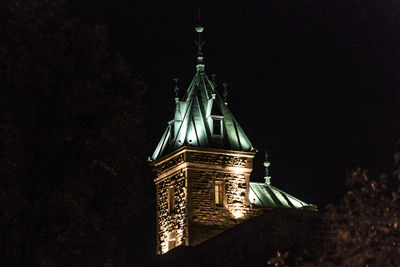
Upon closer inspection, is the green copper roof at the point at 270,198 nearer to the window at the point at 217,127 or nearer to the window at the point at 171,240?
the window at the point at 217,127

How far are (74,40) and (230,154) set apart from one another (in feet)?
81.7

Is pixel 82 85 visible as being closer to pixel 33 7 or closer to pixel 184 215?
pixel 33 7

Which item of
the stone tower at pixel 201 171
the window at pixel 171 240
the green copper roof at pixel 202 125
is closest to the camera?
the stone tower at pixel 201 171

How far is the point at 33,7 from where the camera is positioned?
24.2 metres

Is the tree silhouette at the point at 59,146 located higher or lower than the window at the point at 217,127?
lower

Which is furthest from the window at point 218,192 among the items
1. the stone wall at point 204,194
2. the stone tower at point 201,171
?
the stone wall at point 204,194

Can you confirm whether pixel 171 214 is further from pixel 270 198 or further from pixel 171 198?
pixel 270 198

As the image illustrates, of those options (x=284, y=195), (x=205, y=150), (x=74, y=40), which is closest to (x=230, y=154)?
(x=205, y=150)

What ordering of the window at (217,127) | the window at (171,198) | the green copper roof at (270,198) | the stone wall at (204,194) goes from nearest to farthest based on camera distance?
the stone wall at (204,194), the window at (171,198), the window at (217,127), the green copper roof at (270,198)

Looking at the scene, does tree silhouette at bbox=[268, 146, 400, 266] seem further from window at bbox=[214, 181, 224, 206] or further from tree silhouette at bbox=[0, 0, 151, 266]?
window at bbox=[214, 181, 224, 206]

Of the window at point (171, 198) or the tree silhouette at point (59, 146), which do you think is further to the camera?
the window at point (171, 198)

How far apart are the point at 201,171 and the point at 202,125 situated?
2.66 m

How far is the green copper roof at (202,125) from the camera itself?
4856 cm

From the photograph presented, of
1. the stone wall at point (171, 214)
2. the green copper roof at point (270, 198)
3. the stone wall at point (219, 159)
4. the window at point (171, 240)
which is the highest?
the stone wall at point (219, 159)
